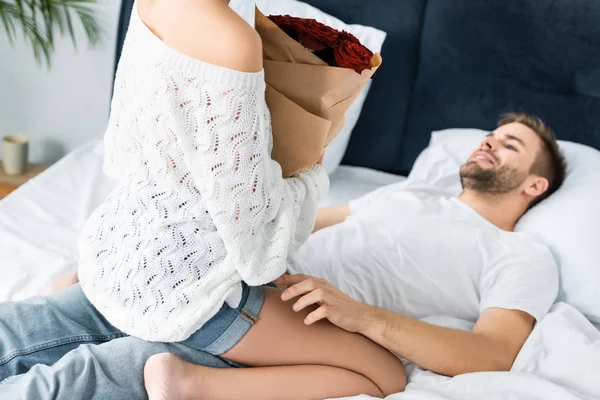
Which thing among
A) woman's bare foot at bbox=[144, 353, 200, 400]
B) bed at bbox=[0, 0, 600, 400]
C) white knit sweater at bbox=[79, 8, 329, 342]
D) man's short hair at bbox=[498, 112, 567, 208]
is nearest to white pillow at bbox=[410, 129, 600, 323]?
man's short hair at bbox=[498, 112, 567, 208]

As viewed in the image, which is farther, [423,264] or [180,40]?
[423,264]

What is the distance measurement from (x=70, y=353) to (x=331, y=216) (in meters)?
0.99

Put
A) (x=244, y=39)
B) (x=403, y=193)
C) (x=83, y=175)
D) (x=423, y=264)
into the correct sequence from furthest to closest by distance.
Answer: (x=83, y=175) < (x=403, y=193) < (x=423, y=264) < (x=244, y=39)

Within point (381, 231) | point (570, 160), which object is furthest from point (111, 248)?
point (570, 160)

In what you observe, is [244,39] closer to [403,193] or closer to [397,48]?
[403,193]

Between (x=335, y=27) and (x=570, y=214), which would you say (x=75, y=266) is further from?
(x=570, y=214)

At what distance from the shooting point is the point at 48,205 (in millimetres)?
1995

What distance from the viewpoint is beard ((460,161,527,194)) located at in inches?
75.7

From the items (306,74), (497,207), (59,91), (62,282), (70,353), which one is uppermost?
(306,74)

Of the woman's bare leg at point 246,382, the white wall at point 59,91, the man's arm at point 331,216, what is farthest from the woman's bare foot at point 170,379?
the white wall at point 59,91

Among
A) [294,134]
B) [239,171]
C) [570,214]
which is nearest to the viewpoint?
[239,171]

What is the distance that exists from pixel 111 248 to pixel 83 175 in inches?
43.5

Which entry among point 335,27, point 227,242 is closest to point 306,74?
point 227,242

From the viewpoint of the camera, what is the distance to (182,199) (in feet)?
3.79
